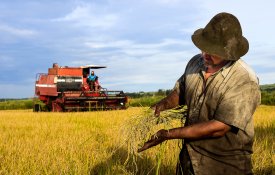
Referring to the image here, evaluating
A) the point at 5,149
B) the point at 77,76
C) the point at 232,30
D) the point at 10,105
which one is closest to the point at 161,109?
the point at 232,30

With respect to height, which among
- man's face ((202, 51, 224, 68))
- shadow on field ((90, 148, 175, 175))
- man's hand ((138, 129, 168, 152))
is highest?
man's face ((202, 51, 224, 68))

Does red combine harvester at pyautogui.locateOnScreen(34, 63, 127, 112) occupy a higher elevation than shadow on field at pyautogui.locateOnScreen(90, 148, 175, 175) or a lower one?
higher

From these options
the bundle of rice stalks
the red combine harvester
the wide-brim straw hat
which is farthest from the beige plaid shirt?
the red combine harvester

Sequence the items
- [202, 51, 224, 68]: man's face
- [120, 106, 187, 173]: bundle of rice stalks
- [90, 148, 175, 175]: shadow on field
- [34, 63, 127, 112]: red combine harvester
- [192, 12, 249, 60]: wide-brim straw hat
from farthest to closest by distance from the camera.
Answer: [34, 63, 127, 112]: red combine harvester → [90, 148, 175, 175]: shadow on field → [120, 106, 187, 173]: bundle of rice stalks → [202, 51, 224, 68]: man's face → [192, 12, 249, 60]: wide-brim straw hat

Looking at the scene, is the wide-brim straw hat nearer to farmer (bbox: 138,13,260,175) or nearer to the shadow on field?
farmer (bbox: 138,13,260,175)

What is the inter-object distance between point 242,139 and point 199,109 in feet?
1.32

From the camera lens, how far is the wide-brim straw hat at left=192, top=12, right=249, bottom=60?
10.4 feet

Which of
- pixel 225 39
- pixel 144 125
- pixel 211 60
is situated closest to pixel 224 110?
pixel 211 60

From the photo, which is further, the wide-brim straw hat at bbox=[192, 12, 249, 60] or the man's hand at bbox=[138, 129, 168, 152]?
the man's hand at bbox=[138, 129, 168, 152]

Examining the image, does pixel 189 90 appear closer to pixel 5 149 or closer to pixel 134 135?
pixel 134 135

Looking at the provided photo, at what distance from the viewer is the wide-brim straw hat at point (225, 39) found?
10.4 feet

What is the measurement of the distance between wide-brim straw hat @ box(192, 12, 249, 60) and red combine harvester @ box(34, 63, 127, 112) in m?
18.3

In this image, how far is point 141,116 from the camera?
402cm

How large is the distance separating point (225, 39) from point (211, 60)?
0.21 metres
